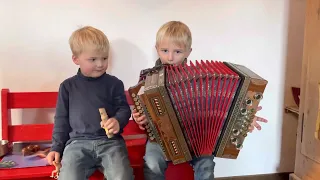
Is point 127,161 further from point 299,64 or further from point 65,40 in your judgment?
point 299,64

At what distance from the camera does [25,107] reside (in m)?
1.76

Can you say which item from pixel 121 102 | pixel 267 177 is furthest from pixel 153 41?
pixel 267 177

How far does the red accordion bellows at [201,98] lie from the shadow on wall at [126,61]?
1.50 ft

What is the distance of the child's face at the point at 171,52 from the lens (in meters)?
1.67

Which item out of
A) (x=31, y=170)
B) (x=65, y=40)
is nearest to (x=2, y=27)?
(x=65, y=40)

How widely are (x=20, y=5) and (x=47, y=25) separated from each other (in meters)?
0.14

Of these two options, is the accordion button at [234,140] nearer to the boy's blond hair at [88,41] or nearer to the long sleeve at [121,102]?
the long sleeve at [121,102]

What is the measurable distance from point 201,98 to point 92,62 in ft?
1.48

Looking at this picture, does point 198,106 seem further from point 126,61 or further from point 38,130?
point 38,130

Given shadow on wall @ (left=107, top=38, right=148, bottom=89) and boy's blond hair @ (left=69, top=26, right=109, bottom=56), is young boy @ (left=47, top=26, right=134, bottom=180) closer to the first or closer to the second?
boy's blond hair @ (left=69, top=26, right=109, bottom=56)

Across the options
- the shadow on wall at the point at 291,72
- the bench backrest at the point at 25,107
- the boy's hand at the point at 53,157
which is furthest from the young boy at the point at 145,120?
the shadow on wall at the point at 291,72

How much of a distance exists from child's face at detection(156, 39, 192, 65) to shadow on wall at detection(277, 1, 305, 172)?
71 centimetres

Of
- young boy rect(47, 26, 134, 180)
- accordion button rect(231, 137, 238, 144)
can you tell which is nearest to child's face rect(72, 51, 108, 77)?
young boy rect(47, 26, 134, 180)

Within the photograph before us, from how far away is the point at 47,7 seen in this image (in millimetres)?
1800
